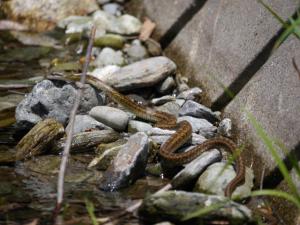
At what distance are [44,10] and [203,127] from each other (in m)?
5.76

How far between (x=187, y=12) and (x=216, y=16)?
116 centimetres

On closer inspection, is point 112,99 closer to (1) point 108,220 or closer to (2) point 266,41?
(2) point 266,41

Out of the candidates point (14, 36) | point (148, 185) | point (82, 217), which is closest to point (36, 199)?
point (82, 217)

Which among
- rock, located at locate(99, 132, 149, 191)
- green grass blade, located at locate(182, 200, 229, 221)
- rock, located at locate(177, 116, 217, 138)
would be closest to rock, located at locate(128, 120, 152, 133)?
rock, located at locate(177, 116, 217, 138)

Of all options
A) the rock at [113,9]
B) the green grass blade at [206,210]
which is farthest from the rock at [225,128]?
the rock at [113,9]

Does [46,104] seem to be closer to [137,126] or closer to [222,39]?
[137,126]

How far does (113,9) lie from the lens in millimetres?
12875

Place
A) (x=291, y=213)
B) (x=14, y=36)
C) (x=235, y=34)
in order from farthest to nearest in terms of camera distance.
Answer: (x=14, y=36) < (x=235, y=34) < (x=291, y=213)

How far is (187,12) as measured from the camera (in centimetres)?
1043

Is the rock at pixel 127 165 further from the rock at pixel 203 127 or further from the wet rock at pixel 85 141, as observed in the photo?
the rock at pixel 203 127

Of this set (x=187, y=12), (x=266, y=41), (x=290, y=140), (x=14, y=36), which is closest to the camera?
(x=290, y=140)

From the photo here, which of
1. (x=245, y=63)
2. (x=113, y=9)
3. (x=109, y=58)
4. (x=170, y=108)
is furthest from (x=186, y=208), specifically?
(x=113, y=9)

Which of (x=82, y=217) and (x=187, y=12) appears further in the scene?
(x=187, y=12)

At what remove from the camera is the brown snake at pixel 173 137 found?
22.4ft
